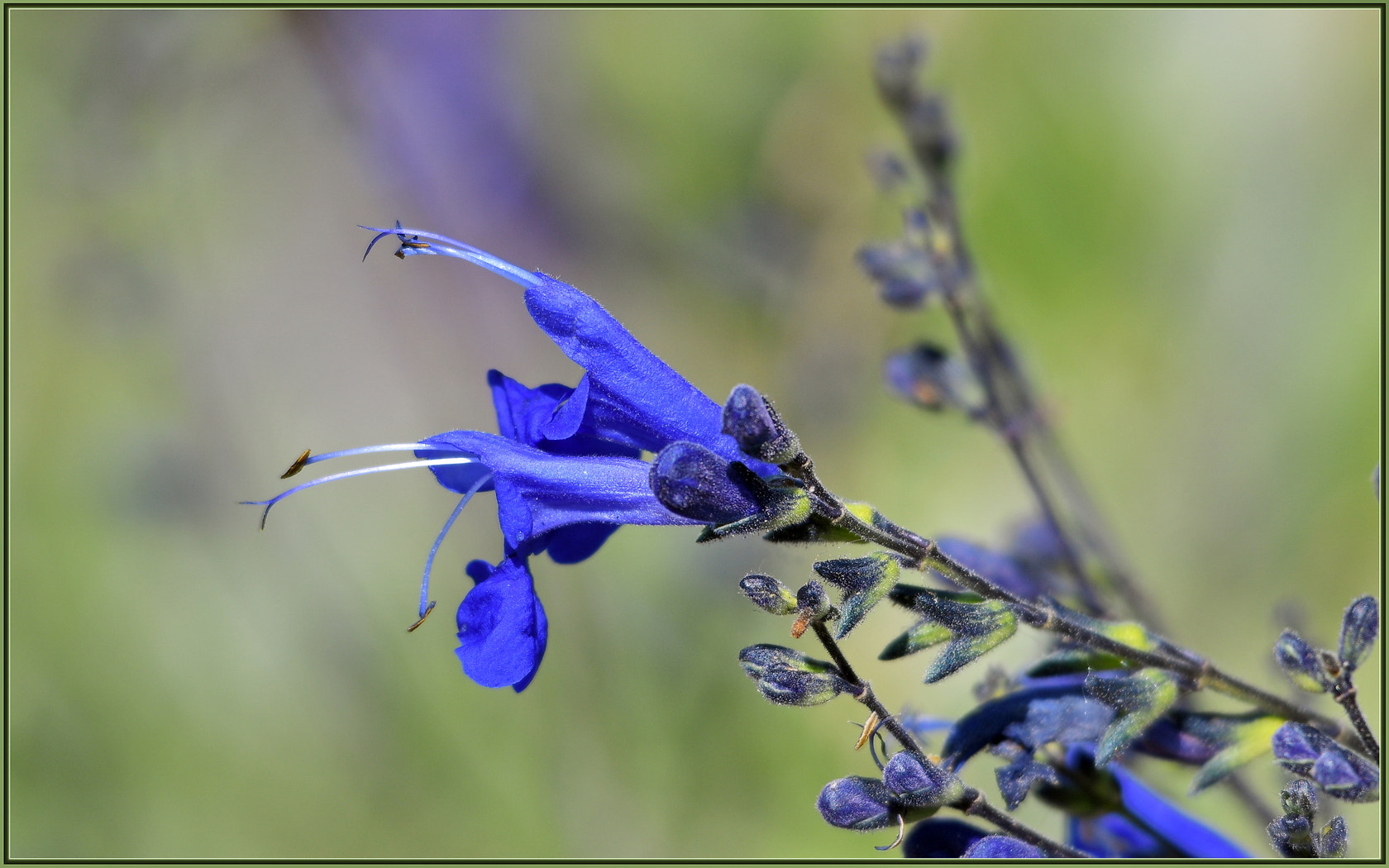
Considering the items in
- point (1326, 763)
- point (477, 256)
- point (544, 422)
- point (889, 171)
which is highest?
point (889, 171)

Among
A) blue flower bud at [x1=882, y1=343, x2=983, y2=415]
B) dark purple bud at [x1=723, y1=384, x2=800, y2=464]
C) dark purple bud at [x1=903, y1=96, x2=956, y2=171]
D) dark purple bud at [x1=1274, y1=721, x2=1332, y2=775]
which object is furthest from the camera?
dark purple bud at [x1=903, y1=96, x2=956, y2=171]

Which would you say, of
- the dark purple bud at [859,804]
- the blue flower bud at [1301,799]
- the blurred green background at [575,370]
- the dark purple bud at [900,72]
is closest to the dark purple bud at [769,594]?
the dark purple bud at [859,804]

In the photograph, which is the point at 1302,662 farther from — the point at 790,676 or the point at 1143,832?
the point at 790,676

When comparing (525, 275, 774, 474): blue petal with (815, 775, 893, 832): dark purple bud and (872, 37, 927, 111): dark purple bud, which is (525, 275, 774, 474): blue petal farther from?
(872, 37, 927, 111): dark purple bud

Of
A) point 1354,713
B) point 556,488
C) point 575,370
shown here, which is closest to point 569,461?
point 556,488

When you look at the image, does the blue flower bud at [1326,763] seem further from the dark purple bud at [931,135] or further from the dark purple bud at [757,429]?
the dark purple bud at [931,135]

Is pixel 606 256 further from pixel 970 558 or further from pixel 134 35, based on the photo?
pixel 970 558

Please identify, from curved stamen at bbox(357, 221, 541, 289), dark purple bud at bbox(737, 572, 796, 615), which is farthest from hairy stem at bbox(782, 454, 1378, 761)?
curved stamen at bbox(357, 221, 541, 289)

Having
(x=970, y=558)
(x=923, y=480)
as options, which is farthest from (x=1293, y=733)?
(x=923, y=480)
